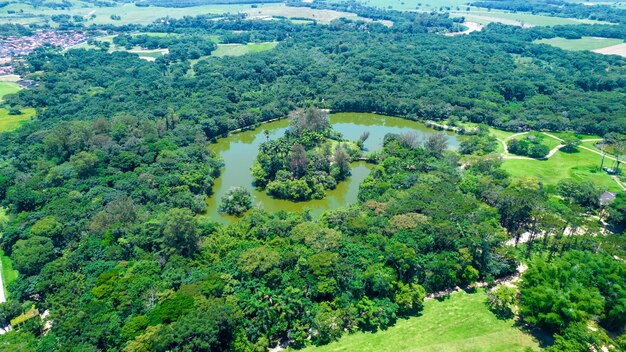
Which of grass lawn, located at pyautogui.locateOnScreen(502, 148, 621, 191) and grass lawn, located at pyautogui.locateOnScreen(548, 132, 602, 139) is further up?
grass lawn, located at pyautogui.locateOnScreen(548, 132, 602, 139)

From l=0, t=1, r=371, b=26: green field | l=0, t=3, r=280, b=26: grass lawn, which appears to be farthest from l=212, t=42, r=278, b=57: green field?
l=0, t=3, r=280, b=26: grass lawn

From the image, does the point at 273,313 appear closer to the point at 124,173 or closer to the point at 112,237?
the point at 112,237

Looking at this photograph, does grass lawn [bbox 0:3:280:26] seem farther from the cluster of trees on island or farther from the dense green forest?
the cluster of trees on island

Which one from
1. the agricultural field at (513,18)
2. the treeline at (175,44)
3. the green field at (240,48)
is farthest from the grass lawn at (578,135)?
the agricultural field at (513,18)

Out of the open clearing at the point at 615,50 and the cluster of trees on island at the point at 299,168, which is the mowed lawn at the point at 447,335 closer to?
the cluster of trees on island at the point at 299,168

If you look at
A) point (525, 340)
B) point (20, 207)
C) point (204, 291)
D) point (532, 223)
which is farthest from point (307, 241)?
point (20, 207)
